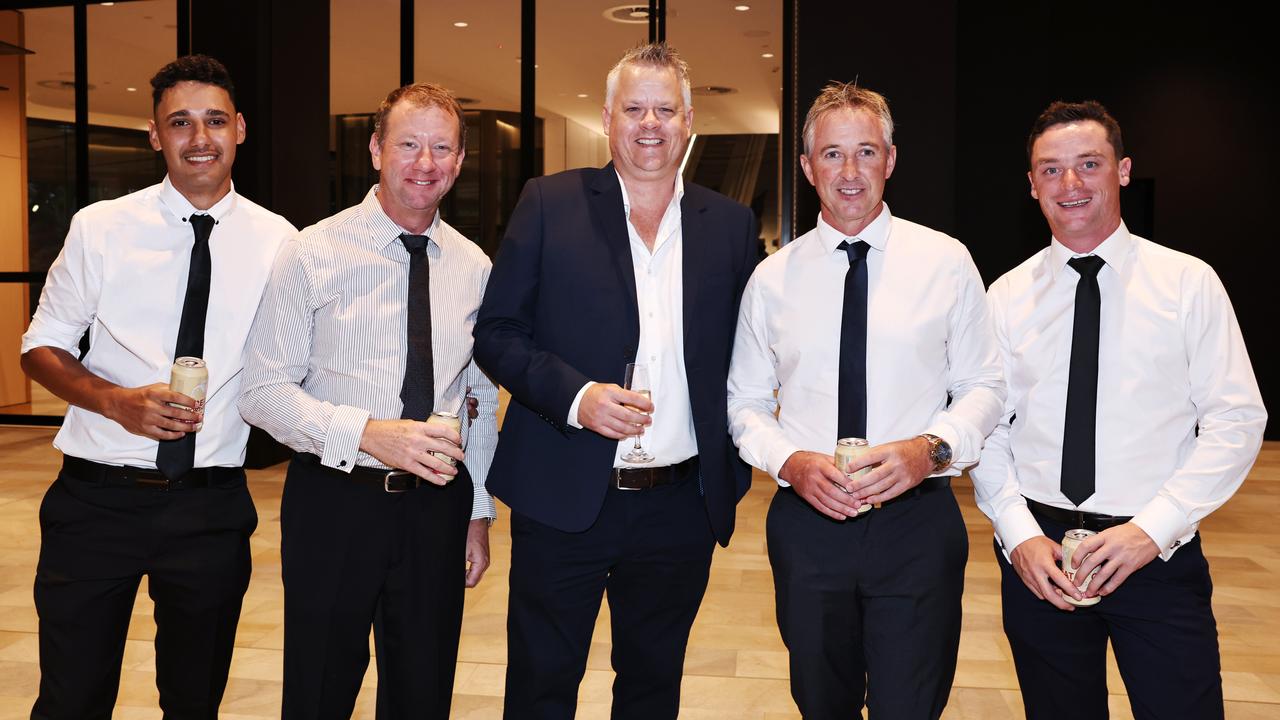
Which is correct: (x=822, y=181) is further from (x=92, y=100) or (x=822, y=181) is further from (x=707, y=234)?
(x=92, y=100)

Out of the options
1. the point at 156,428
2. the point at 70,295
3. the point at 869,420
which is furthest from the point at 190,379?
the point at 869,420

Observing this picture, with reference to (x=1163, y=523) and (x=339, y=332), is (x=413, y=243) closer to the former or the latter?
(x=339, y=332)

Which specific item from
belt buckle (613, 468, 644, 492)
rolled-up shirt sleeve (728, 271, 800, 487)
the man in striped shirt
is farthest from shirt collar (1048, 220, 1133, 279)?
the man in striped shirt

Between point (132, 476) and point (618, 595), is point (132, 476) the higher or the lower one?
the higher one

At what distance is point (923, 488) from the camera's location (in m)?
2.30

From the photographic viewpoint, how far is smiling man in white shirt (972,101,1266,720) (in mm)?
2191

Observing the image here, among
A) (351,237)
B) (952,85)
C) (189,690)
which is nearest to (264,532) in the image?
(189,690)

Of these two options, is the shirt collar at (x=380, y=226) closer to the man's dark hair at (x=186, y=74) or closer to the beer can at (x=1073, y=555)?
the man's dark hair at (x=186, y=74)

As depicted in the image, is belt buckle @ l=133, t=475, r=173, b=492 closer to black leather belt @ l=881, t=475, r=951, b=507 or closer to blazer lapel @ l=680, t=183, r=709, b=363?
blazer lapel @ l=680, t=183, r=709, b=363

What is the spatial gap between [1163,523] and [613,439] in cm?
122

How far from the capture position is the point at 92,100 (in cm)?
930

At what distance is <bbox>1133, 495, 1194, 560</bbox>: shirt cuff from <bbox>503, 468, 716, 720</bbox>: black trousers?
→ 99 centimetres

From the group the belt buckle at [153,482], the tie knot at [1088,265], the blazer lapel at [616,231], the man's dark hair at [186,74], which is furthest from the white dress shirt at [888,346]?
the man's dark hair at [186,74]

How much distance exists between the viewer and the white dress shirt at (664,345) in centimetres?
245
